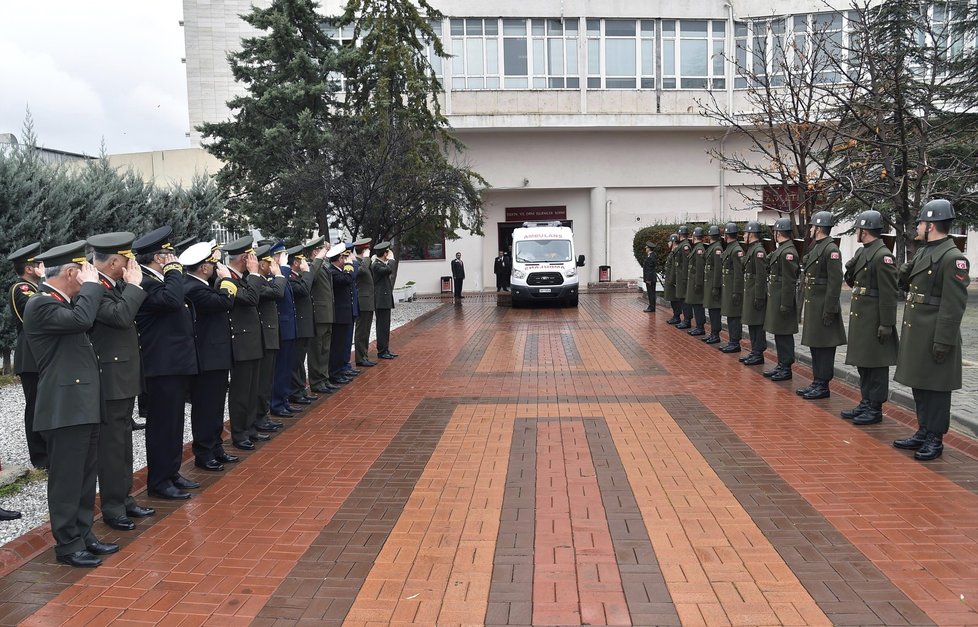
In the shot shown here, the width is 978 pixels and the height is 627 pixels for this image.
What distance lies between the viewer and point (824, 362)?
895cm

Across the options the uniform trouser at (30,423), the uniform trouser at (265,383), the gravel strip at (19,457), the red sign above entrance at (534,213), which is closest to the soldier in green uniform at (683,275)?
the uniform trouser at (265,383)

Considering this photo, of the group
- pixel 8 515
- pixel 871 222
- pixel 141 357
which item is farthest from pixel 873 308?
pixel 8 515

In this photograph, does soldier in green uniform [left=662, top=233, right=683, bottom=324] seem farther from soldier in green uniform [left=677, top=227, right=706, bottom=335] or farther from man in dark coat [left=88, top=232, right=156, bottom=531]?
man in dark coat [left=88, top=232, right=156, bottom=531]

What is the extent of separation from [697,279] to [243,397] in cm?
1010

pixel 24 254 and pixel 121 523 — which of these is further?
pixel 24 254

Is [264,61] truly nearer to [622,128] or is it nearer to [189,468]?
[622,128]

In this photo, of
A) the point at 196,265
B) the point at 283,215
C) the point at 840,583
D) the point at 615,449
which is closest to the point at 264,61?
the point at 283,215

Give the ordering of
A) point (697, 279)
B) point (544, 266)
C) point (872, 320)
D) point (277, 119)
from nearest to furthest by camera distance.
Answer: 1. point (872, 320)
2. point (697, 279)
3. point (277, 119)
4. point (544, 266)

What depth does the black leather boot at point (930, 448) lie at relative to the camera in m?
6.37

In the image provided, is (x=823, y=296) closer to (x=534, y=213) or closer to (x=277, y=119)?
(x=277, y=119)

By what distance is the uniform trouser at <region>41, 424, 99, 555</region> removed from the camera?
4.54 m

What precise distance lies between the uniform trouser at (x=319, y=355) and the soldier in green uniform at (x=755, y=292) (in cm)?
631

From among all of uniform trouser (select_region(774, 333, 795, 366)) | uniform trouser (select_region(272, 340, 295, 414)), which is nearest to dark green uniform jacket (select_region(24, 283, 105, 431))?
uniform trouser (select_region(272, 340, 295, 414))

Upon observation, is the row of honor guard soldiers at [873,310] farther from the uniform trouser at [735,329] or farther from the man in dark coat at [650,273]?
the man in dark coat at [650,273]
